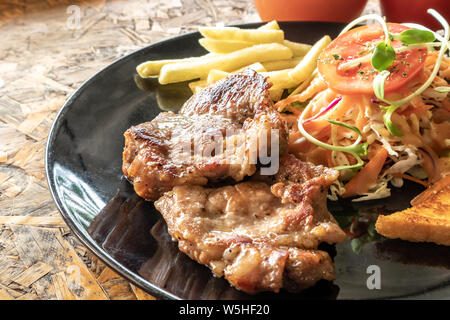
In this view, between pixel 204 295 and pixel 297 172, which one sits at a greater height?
pixel 297 172

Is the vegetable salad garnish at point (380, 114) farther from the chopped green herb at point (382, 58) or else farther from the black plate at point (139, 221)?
the black plate at point (139, 221)

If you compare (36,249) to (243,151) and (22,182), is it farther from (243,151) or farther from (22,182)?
(243,151)

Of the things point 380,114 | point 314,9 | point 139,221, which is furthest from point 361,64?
point 314,9

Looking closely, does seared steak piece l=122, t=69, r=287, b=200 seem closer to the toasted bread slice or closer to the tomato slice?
the tomato slice

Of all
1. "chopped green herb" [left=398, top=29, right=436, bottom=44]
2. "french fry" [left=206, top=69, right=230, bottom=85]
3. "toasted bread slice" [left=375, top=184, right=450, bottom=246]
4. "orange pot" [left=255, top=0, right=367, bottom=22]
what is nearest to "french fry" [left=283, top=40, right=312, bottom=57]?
"french fry" [left=206, top=69, right=230, bottom=85]
